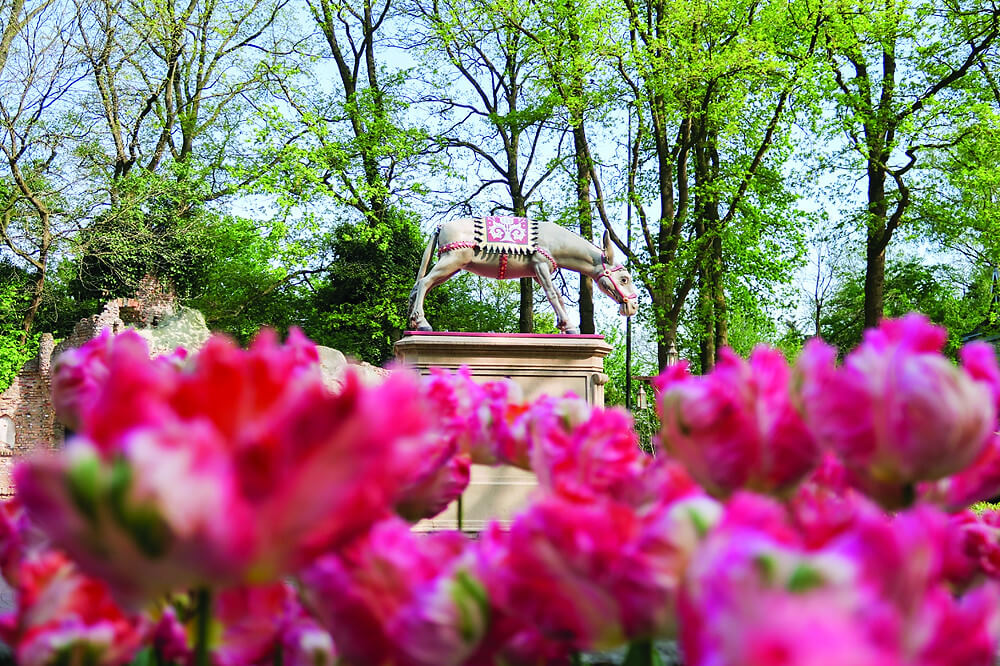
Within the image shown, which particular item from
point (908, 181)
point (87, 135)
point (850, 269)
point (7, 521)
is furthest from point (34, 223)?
point (850, 269)

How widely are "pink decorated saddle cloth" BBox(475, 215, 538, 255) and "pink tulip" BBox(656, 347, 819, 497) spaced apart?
26.4ft

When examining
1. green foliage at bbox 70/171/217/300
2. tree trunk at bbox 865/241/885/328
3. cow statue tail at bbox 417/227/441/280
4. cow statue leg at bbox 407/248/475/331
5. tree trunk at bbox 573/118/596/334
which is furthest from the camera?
tree trunk at bbox 573/118/596/334

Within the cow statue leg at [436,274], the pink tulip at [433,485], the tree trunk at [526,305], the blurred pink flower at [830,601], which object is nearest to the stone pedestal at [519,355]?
the cow statue leg at [436,274]

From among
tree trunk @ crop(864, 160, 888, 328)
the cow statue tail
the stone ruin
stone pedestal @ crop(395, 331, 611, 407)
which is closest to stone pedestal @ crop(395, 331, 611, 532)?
stone pedestal @ crop(395, 331, 611, 407)

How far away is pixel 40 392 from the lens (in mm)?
15836

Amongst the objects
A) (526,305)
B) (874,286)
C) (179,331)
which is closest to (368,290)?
(526,305)

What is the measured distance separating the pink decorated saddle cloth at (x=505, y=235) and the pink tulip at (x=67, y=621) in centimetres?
812

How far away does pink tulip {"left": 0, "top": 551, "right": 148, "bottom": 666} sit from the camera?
1.61ft

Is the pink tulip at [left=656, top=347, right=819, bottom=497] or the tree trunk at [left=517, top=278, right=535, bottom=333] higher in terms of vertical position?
the tree trunk at [left=517, top=278, right=535, bottom=333]

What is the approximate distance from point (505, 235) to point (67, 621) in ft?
27.1

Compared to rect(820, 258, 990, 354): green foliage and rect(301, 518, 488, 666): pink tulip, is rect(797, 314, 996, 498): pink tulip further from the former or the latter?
rect(820, 258, 990, 354): green foliage

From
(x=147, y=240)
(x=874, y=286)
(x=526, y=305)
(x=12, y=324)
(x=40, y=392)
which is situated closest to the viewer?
(x=40, y=392)

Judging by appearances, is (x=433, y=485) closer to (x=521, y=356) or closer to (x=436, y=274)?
(x=521, y=356)

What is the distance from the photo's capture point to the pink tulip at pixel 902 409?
52 centimetres
